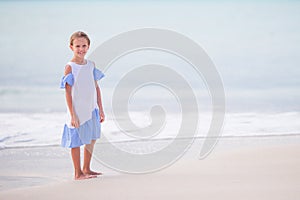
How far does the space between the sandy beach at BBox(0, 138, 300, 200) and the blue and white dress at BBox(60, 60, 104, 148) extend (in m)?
0.23

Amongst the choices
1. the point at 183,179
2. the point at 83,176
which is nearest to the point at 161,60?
the point at 83,176

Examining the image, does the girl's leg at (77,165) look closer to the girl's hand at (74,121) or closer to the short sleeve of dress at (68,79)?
the girl's hand at (74,121)

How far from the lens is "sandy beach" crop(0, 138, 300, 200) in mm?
2846

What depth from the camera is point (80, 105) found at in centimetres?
335

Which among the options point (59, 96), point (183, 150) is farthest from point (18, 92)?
point (183, 150)

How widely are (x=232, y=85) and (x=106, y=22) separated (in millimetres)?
5117

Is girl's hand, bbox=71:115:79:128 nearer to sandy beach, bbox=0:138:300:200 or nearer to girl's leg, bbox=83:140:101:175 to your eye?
girl's leg, bbox=83:140:101:175

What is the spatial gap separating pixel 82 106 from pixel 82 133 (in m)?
0.15

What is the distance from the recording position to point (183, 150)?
4.04 m

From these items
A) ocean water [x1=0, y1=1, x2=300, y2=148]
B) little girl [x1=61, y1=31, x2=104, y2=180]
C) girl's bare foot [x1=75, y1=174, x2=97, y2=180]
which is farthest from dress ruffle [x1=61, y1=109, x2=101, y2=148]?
ocean water [x1=0, y1=1, x2=300, y2=148]

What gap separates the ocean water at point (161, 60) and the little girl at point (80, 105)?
3.52 ft

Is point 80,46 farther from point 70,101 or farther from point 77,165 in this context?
point 77,165

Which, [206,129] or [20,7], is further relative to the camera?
[20,7]

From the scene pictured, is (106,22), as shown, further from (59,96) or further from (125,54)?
(59,96)
